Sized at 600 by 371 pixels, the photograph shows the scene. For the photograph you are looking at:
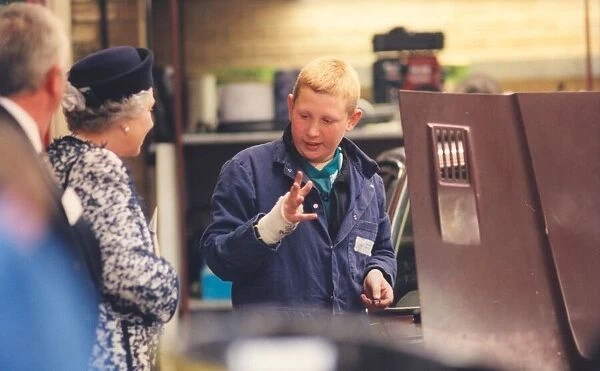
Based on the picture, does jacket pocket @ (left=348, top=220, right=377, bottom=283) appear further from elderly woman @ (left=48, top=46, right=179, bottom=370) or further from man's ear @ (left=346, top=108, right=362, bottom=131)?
elderly woman @ (left=48, top=46, right=179, bottom=370)

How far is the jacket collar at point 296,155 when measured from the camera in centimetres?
328

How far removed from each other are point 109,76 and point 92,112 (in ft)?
0.28

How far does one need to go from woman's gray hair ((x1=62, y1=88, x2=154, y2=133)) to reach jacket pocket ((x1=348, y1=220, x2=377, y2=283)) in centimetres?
81

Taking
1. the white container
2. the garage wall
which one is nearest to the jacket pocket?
the white container

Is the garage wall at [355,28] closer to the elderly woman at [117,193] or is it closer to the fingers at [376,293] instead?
the fingers at [376,293]

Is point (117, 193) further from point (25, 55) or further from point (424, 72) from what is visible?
point (424, 72)

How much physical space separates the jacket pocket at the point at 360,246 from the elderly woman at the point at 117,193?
2.36 feet

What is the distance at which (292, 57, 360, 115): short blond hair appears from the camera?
10.6 ft

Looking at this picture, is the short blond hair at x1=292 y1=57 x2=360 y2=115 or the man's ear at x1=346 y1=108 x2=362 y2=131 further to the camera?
the man's ear at x1=346 y1=108 x2=362 y2=131

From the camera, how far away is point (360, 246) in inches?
129

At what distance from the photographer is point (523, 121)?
2863 millimetres

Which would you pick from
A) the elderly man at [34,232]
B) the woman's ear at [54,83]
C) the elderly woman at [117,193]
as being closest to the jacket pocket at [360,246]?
the elderly woman at [117,193]

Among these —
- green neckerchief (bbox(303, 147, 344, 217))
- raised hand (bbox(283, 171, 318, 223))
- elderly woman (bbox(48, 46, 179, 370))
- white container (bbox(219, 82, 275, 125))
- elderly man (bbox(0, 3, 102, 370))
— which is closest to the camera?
elderly man (bbox(0, 3, 102, 370))

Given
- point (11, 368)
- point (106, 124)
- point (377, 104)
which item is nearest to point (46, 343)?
point (11, 368)
